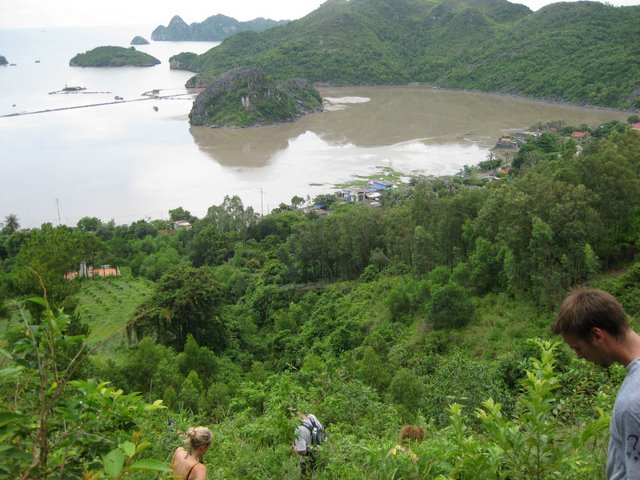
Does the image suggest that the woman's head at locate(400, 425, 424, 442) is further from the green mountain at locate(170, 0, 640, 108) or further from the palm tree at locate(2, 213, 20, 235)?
the green mountain at locate(170, 0, 640, 108)

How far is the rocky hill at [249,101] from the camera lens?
164 feet

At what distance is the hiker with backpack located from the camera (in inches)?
114

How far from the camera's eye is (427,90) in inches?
2581

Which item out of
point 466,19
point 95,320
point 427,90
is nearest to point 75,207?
point 95,320

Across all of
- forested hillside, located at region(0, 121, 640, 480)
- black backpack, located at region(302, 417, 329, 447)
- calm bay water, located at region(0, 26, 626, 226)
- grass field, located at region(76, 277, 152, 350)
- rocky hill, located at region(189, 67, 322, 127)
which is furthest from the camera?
rocky hill, located at region(189, 67, 322, 127)

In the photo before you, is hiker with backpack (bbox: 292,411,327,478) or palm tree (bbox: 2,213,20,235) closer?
hiker with backpack (bbox: 292,411,327,478)

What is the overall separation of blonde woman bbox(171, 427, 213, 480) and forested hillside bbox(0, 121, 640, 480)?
142mm

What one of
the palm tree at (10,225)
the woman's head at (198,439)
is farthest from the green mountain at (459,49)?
the woman's head at (198,439)

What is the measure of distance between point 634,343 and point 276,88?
55151 mm

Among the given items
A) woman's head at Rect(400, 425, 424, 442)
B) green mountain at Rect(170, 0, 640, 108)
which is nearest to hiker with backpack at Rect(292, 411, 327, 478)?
woman's head at Rect(400, 425, 424, 442)

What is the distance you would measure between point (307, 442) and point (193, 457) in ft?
2.16

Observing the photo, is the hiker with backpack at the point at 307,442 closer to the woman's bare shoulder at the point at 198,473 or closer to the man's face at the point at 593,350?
the woman's bare shoulder at the point at 198,473

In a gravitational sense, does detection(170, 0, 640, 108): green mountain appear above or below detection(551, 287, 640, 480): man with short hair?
above

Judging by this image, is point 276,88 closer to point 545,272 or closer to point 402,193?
point 402,193
